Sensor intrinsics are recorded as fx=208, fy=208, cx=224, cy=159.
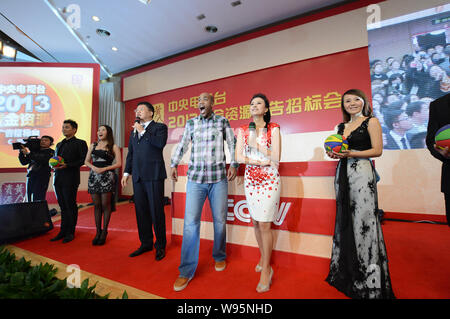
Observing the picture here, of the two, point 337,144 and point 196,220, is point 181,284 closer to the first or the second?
point 196,220

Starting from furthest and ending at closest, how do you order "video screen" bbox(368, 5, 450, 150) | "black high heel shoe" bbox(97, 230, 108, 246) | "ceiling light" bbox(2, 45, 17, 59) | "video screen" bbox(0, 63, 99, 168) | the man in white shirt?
1. "ceiling light" bbox(2, 45, 17, 59)
2. "video screen" bbox(0, 63, 99, 168)
3. the man in white shirt
4. "video screen" bbox(368, 5, 450, 150)
5. "black high heel shoe" bbox(97, 230, 108, 246)

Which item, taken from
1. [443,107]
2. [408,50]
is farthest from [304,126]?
[443,107]

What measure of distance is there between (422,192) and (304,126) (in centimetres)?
219

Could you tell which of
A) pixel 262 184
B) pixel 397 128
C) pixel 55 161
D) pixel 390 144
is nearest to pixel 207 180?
pixel 262 184

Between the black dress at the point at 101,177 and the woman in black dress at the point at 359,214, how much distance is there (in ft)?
8.51

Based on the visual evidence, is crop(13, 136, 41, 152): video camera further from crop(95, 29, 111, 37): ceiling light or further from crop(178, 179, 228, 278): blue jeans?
crop(178, 179, 228, 278): blue jeans

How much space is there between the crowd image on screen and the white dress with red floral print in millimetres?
3163

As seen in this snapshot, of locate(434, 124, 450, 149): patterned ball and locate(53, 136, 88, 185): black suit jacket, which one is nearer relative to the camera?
locate(434, 124, 450, 149): patterned ball

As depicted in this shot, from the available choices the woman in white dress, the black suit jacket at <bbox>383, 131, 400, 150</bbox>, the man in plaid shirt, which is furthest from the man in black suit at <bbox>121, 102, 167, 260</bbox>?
the black suit jacket at <bbox>383, 131, 400, 150</bbox>

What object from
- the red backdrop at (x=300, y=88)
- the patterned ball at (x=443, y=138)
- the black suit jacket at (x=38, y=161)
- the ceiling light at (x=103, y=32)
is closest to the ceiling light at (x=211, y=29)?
the red backdrop at (x=300, y=88)

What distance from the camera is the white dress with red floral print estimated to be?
162cm

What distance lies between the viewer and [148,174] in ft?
7.38
